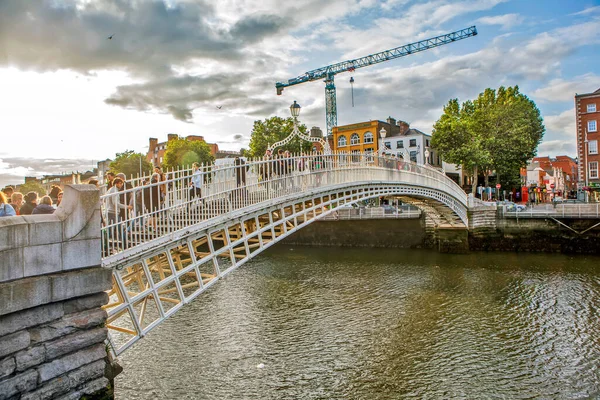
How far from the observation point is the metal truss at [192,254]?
6305 millimetres

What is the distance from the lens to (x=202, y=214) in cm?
794

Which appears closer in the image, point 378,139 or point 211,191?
point 211,191

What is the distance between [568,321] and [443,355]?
4.47 m

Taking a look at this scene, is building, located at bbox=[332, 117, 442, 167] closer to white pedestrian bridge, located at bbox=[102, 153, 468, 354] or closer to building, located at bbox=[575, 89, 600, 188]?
building, located at bbox=[575, 89, 600, 188]

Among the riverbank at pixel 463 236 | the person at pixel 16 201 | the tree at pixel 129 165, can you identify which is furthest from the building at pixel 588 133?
the tree at pixel 129 165

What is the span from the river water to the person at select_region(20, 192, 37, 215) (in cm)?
370

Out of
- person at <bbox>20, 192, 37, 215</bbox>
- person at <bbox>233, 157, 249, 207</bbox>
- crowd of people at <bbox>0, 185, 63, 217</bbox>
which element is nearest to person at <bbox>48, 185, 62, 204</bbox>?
crowd of people at <bbox>0, 185, 63, 217</bbox>

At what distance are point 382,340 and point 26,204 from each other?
8210 millimetres

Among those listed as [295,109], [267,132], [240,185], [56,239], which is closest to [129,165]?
[267,132]

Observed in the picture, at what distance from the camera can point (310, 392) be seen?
759 centimetres

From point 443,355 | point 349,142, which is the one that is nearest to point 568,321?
point 443,355

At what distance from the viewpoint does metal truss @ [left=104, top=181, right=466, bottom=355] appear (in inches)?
248

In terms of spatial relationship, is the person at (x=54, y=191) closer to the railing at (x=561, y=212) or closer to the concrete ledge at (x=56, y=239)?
the concrete ledge at (x=56, y=239)

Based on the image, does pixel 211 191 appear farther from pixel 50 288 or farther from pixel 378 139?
pixel 378 139
